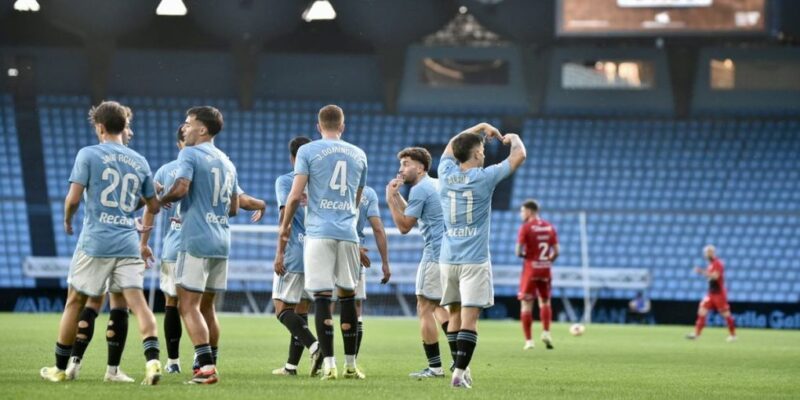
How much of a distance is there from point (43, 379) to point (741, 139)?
26.2 metres

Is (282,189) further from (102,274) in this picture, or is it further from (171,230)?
(102,274)

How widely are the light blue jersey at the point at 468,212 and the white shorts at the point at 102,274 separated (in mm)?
2210

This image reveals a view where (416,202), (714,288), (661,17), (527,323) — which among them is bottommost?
(714,288)

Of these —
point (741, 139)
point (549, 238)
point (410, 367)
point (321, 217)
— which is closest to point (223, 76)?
point (741, 139)

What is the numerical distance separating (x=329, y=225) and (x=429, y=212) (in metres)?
1.47

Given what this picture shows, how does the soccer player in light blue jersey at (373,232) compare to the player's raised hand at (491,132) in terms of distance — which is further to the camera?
the soccer player in light blue jersey at (373,232)

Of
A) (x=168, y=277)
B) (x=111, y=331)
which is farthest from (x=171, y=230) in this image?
(x=111, y=331)

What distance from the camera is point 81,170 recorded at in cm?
809

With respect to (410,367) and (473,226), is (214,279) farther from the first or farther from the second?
(410,367)

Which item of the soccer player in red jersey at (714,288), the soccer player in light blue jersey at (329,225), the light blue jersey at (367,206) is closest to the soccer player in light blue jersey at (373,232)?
the light blue jersey at (367,206)

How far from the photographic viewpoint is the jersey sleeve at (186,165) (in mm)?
8383

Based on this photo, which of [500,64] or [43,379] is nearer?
[43,379]

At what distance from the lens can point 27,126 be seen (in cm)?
3078

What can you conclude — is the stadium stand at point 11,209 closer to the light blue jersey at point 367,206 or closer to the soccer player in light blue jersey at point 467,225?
the light blue jersey at point 367,206
